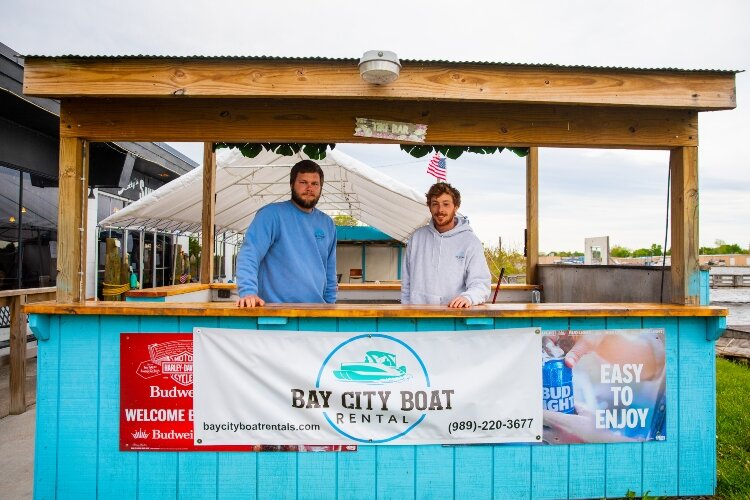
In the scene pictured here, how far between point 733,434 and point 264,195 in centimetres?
1036

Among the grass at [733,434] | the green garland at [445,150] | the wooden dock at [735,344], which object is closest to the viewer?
the grass at [733,434]

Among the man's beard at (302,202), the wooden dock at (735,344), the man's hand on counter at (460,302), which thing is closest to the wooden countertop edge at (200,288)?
the man's beard at (302,202)

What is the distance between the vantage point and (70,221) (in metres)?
2.96

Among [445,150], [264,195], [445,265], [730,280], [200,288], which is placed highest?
[264,195]

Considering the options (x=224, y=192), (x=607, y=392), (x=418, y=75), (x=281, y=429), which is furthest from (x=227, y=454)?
(x=224, y=192)

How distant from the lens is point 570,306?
300cm

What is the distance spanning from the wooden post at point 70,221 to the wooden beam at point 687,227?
385 cm

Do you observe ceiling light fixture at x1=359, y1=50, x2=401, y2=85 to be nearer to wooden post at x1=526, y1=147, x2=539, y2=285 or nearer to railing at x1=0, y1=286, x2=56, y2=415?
wooden post at x1=526, y1=147, x2=539, y2=285

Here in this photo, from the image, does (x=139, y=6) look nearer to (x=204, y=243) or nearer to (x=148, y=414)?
(x=204, y=243)

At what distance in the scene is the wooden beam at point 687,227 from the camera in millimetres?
3096

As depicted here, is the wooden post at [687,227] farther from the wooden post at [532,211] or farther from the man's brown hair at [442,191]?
the wooden post at [532,211]

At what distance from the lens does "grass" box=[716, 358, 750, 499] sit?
3172 millimetres

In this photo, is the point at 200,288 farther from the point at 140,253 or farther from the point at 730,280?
the point at 730,280

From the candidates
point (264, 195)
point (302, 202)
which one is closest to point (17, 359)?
point (302, 202)
